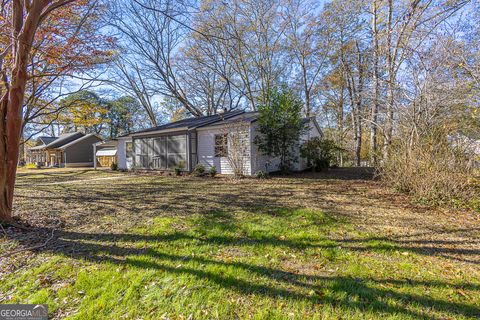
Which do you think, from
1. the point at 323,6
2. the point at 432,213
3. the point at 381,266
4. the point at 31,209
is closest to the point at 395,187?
the point at 432,213

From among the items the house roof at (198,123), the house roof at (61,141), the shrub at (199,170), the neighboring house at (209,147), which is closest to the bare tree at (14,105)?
the neighboring house at (209,147)

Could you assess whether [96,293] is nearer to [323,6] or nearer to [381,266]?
[381,266]

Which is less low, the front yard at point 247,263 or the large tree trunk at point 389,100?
the large tree trunk at point 389,100

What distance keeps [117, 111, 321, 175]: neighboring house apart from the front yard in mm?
6159

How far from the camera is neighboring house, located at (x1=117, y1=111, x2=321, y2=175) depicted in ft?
36.9

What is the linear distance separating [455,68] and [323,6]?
13.8 meters

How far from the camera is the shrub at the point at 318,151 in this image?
12562mm

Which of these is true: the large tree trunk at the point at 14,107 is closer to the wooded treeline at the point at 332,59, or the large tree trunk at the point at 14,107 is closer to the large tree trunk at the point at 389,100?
the wooded treeline at the point at 332,59

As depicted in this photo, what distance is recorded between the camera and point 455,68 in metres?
5.62

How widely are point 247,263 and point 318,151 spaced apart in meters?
11.2

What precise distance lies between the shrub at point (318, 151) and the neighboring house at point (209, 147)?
52 centimetres

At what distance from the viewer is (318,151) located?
12969mm

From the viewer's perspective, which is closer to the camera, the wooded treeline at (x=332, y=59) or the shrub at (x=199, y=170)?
the wooded treeline at (x=332, y=59)

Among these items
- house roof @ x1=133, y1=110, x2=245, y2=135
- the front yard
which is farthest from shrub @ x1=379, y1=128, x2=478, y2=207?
house roof @ x1=133, y1=110, x2=245, y2=135
